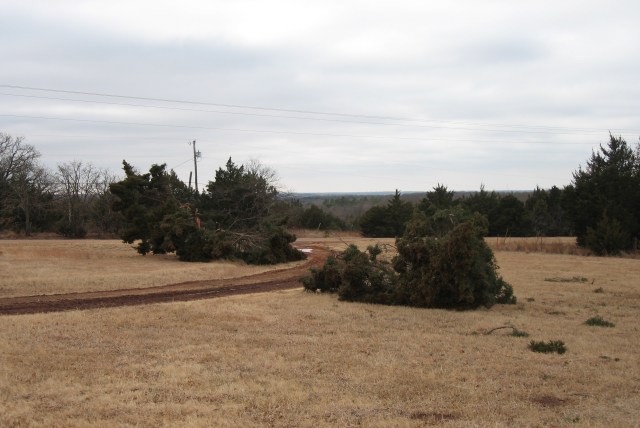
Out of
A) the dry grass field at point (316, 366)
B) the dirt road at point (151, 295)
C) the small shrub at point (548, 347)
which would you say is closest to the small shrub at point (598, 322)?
the dry grass field at point (316, 366)

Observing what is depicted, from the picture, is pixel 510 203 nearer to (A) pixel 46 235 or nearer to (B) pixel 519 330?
(A) pixel 46 235

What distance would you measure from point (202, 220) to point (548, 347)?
20.3 meters

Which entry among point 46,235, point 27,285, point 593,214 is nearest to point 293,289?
point 27,285

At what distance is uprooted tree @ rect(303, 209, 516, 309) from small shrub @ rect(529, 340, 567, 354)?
12.6ft

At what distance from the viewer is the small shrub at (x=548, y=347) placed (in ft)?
30.7

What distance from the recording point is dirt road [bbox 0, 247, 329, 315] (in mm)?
14328

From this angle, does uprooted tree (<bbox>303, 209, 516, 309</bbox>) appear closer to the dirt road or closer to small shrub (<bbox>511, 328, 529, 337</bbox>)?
small shrub (<bbox>511, 328, 529, 337</bbox>)

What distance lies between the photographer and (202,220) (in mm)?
27453

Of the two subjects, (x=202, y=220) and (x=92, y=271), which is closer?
(x=92, y=271)

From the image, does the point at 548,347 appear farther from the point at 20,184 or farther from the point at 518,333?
the point at 20,184

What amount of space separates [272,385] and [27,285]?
41.9 feet

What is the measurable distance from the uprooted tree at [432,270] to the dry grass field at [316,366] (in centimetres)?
57

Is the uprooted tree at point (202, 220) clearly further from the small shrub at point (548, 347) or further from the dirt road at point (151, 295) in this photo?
the small shrub at point (548, 347)

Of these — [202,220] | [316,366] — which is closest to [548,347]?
[316,366]
